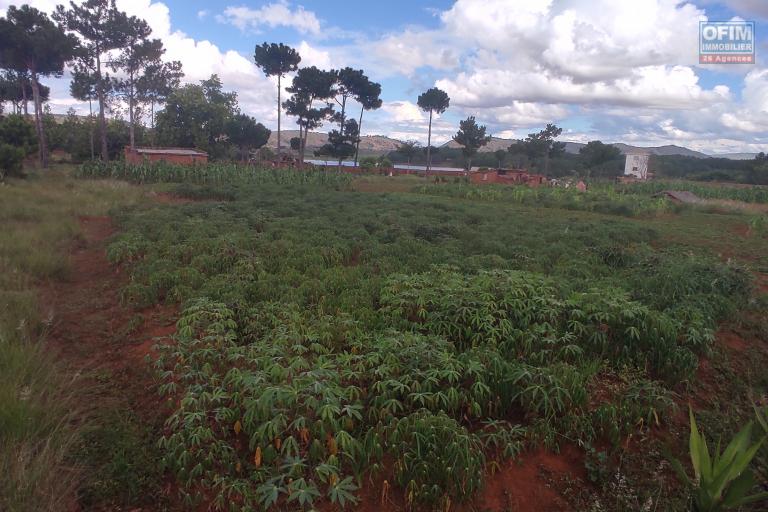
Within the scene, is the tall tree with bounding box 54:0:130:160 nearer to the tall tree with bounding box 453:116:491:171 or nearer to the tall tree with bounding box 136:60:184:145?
the tall tree with bounding box 136:60:184:145

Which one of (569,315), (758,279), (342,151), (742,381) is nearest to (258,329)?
(569,315)

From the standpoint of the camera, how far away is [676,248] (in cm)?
1018

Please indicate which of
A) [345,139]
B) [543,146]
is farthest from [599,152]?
[345,139]

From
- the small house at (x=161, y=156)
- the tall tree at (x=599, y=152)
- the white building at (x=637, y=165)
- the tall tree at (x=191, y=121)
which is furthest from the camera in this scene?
the white building at (x=637, y=165)

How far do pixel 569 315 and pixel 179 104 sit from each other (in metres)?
43.4

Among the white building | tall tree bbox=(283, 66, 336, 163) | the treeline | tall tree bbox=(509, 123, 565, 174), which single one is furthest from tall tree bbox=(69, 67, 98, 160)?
the white building

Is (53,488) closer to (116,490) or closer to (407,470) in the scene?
(116,490)

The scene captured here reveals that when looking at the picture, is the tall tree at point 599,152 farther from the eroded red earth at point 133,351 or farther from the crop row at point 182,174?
the eroded red earth at point 133,351

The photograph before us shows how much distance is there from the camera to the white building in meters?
59.2

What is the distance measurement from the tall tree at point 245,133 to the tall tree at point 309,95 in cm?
696

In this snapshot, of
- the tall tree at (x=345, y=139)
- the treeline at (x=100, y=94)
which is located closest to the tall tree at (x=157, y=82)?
the treeline at (x=100, y=94)

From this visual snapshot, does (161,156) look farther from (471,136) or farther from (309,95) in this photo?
(471,136)

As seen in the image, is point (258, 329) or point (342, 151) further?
point (342, 151)

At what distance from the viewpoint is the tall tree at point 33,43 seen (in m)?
24.7
